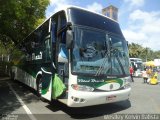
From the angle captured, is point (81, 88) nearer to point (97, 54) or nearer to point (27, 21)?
point (97, 54)

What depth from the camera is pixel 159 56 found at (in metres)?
128

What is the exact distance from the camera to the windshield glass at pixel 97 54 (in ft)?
25.6

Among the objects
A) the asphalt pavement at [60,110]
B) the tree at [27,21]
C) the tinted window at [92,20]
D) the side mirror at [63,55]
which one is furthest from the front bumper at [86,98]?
the tree at [27,21]

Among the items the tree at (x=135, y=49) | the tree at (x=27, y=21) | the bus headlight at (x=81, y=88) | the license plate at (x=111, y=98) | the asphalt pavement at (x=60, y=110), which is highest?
the tree at (x=135, y=49)

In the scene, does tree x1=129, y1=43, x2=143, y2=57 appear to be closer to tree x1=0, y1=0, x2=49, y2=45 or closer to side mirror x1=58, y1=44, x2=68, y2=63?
tree x1=0, y1=0, x2=49, y2=45

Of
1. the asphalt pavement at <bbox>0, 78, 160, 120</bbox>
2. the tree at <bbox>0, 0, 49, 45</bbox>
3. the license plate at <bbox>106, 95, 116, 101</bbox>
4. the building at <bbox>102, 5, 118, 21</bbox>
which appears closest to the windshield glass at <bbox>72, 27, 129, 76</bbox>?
the license plate at <bbox>106, 95, 116, 101</bbox>

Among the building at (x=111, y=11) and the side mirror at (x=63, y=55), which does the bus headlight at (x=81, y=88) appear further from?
the building at (x=111, y=11)

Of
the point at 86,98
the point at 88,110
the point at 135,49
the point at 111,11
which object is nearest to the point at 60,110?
the point at 88,110

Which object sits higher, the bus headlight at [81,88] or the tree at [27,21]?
the tree at [27,21]

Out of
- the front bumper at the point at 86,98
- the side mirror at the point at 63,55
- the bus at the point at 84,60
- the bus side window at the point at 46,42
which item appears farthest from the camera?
the bus side window at the point at 46,42

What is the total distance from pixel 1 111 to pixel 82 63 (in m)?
3.56

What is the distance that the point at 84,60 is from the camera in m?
7.83

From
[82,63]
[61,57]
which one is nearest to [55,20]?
[61,57]

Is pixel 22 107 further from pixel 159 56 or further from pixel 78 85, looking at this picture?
pixel 159 56
